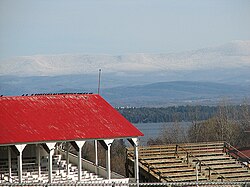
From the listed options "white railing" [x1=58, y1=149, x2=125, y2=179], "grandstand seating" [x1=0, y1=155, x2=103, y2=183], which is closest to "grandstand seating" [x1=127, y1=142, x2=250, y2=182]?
"white railing" [x1=58, y1=149, x2=125, y2=179]

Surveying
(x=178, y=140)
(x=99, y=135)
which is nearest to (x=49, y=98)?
(x=99, y=135)

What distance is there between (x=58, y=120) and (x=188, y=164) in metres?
8.01

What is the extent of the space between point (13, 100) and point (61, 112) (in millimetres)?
2587

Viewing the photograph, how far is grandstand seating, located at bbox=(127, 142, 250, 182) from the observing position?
146ft

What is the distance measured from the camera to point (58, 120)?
43.7 m

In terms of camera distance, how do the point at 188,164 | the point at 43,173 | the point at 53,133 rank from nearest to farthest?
the point at 53,133 < the point at 43,173 < the point at 188,164

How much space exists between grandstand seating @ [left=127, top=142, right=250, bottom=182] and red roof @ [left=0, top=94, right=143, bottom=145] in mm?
2636

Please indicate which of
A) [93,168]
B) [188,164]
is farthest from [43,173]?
[188,164]

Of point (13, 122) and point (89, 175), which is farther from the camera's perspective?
point (89, 175)

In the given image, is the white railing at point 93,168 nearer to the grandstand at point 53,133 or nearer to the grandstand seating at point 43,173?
the grandstand at point 53,133

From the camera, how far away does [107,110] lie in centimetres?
4603

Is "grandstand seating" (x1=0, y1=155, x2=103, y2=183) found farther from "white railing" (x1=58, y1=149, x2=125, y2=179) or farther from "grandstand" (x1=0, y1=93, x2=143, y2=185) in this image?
"white railing" (x1=58, y1=149, x2=125, y2=179)

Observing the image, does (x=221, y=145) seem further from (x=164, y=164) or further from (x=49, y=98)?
(x=49, y=98)

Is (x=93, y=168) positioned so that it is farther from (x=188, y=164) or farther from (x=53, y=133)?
(x=53, y=133)
